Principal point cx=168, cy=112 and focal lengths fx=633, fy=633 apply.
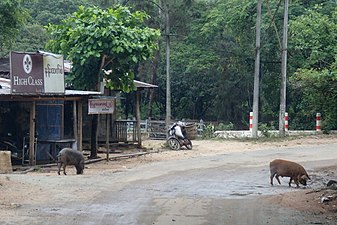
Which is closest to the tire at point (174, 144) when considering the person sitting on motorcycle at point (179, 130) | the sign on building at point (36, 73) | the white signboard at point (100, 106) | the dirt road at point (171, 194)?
the person sitting on motorcycle at point (179, 130)

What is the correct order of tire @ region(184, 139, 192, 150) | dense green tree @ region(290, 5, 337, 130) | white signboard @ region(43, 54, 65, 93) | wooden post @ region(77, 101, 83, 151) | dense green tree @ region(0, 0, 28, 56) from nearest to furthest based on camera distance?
1. white signboard @ region(43, 54, 65, 93)
2. wooden post @ region(77, 101, 83, 151)
3. tire @ region(184, 139, 192, 150)
4. dense green tree @ region(0, 0, 28, 56)
5. dense green tree @ region(290, 5, 337, 130)

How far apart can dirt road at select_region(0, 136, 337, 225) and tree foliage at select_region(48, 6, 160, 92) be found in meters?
3.52

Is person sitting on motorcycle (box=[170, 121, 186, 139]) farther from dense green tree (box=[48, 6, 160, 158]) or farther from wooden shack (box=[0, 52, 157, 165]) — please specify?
wooden shack (box=[0, 52, 157, 165])

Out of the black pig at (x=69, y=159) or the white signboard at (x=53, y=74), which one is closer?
the black pig at (x=69, y=159)

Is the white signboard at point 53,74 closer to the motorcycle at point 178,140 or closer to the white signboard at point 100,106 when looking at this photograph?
the white signboard at point 100,106

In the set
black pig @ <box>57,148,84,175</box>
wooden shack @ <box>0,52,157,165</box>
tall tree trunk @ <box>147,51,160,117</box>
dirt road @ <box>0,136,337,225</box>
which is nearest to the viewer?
dirt road @ <box>0,136,337,225</box>

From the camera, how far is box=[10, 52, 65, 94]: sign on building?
746 inches

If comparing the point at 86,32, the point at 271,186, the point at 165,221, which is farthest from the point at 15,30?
the point at 165,221

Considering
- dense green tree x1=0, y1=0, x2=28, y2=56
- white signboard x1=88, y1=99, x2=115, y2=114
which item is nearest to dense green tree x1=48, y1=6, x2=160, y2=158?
white signboard x1=88, y1=99, x2=115, y2=114

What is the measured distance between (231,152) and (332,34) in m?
10.3

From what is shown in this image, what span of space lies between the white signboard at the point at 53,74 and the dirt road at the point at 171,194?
102 inches

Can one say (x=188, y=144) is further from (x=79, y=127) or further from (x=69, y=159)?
(x=69, y=159)

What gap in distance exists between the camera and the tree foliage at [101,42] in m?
21.6


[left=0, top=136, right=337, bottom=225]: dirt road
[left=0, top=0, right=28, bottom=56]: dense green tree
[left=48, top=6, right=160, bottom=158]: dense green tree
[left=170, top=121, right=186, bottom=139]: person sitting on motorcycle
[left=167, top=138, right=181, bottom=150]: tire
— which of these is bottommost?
[left=0, top=136, right=337, bottom=225]: dirt road
